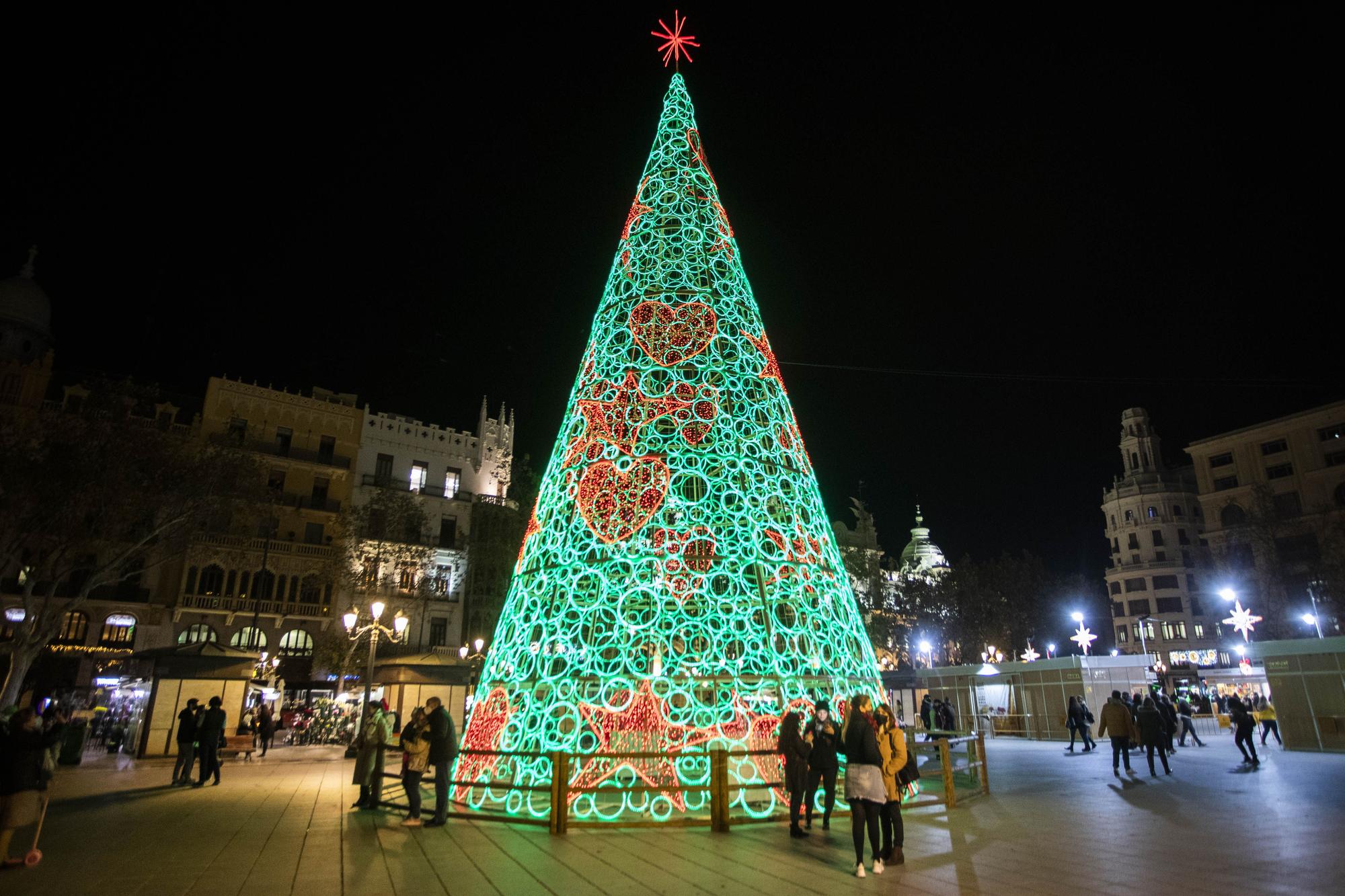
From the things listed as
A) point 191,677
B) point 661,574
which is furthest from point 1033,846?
point 191,677

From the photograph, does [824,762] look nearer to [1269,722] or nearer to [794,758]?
[794,758]

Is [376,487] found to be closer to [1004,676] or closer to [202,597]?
[202,597]

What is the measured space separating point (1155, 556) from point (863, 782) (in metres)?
69.0

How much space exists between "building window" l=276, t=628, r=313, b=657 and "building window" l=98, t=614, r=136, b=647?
5481mm

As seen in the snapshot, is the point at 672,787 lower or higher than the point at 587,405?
lower

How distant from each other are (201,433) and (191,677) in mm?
18622

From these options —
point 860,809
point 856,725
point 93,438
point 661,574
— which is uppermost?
point 93,438

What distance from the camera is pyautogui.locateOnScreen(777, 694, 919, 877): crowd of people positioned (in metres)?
6.65

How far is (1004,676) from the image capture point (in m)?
27.6

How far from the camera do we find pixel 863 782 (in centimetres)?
671

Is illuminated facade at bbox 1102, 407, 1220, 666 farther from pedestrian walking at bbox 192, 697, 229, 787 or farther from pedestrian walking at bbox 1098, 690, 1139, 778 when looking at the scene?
pedestrian walking at bbox 192, 697, 229, 787

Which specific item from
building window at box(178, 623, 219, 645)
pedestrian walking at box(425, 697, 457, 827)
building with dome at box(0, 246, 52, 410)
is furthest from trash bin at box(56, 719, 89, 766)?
building with dome at box(0, 246, 52, 410)

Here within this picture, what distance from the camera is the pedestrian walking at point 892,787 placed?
6789mm

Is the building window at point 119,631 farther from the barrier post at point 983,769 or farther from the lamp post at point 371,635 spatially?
the barrier post at point 983,769
